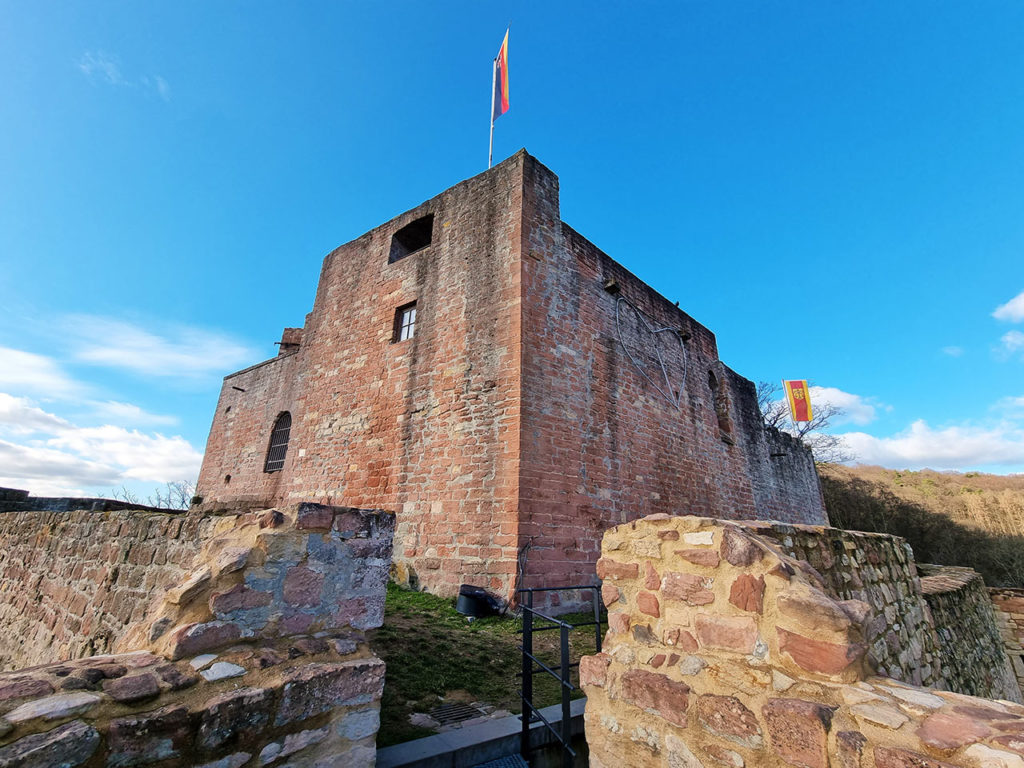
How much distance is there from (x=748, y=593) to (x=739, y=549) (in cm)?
19

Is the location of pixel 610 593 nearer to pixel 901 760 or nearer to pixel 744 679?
pixel 744 679

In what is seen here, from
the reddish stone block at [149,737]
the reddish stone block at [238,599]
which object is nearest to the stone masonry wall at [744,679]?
the reddish stone block at [238,599]

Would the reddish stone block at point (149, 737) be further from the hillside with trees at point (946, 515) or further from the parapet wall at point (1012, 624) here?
the hillside with trees at point (946, 515)

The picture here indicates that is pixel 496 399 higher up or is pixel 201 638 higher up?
pixel 496 399

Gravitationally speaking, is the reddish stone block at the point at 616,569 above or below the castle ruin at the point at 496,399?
below

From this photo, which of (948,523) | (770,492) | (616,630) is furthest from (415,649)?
(948,523)

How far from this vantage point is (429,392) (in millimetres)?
7891

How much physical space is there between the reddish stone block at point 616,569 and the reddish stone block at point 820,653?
0.80 m

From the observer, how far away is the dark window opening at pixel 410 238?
997 centimetres

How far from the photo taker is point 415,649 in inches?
177

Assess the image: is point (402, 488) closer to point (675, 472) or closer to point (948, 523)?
point (675, 472)

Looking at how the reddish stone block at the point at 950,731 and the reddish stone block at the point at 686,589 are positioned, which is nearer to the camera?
the reddish stone block at the point at 950,731

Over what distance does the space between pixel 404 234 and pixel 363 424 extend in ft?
14.4

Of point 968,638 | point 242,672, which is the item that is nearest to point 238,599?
point 242,672
